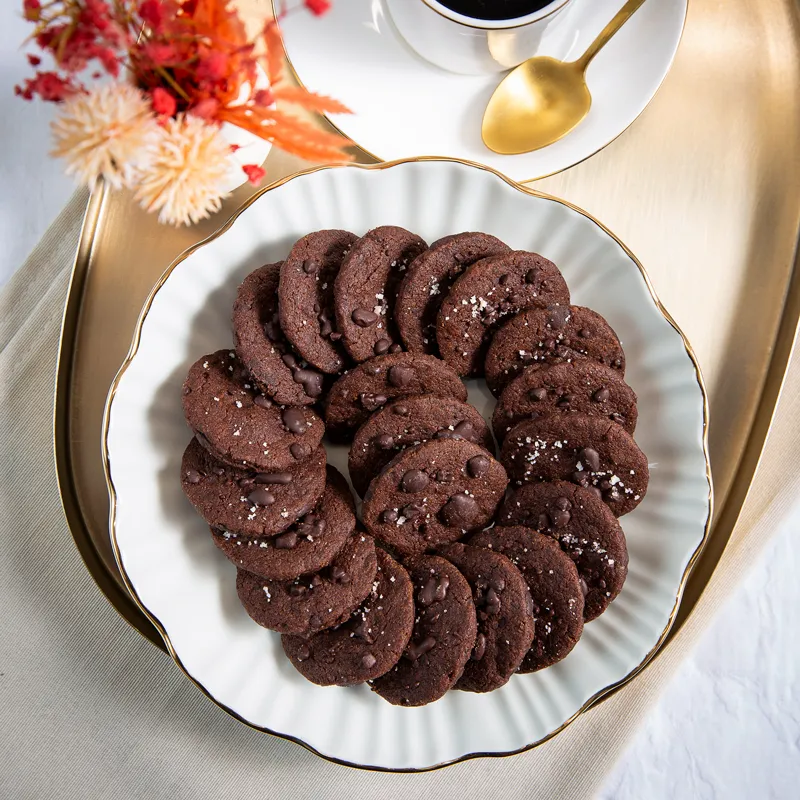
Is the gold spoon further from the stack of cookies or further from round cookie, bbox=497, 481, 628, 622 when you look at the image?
round cookie, bbox=497, 481, 628, 622

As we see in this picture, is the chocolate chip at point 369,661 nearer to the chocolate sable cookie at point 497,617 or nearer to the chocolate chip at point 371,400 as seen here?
the chocolate sable cookie at point 497,617

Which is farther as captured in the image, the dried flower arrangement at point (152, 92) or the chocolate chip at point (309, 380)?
the chocolate chip at point (309, 380)

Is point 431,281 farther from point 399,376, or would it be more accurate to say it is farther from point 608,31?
point 608,31

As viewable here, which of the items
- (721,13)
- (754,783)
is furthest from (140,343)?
(754,783)

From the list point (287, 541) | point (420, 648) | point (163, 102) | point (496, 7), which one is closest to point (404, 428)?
point (287, 541)

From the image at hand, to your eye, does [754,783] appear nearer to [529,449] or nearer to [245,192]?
[529,449]

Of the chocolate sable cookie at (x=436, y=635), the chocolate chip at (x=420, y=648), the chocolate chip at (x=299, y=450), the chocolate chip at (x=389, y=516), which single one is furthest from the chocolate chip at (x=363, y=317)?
the chocolate chip at (x=420, y=648)

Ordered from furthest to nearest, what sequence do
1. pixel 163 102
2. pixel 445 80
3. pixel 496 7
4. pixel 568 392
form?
pixel 445 80, pixel 568 392, pixel 496 7, pixel 163 102
